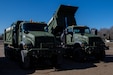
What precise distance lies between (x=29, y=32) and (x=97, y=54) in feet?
19.3

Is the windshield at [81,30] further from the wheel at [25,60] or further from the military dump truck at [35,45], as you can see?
the wheel at [25,60]

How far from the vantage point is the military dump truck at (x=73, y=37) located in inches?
654

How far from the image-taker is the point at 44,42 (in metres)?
13.4

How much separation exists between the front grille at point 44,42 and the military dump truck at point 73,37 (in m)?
3.81

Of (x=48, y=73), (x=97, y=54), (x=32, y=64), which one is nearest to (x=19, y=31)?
(x=32, y=64)

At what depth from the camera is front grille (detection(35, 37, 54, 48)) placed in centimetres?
1322

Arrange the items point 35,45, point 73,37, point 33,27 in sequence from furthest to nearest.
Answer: point 73,37, point 33,27, point 35,45

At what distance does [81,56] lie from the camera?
16.6 meters

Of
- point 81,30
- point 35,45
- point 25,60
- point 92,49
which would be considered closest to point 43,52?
point 35,45

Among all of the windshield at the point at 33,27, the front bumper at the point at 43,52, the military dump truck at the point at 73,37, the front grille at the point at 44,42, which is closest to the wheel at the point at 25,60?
the front bumper at the point at 43,52

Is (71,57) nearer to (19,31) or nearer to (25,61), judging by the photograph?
(19,31)

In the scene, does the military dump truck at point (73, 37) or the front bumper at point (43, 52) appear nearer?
the front bumper at point (43, 52)

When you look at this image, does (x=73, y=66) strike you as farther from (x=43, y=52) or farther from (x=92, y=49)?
(x=92, y=49)

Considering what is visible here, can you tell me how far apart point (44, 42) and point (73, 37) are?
196 inches
